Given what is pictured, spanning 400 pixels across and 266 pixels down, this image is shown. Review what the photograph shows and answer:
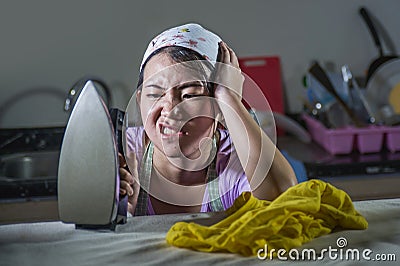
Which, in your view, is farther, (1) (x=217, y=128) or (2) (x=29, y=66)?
(2) (x=29, y=66)

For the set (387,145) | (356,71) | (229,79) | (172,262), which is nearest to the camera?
(172,262)

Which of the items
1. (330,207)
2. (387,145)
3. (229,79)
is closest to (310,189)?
(330,207)

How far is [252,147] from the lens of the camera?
0.72 m

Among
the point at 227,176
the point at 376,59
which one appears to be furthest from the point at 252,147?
the point at 376,59

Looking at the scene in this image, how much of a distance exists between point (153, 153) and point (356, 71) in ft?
3.84

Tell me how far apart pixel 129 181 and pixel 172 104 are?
98 millimetres

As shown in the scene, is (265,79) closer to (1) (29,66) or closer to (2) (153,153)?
(1) (29,66)

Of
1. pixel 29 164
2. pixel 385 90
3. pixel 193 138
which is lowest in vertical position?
pixel 29 164

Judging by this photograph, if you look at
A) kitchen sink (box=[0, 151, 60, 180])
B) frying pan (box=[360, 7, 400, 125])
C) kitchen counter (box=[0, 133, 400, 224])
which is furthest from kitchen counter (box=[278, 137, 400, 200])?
kitchen sink (box=[0, 151, 60, 180])

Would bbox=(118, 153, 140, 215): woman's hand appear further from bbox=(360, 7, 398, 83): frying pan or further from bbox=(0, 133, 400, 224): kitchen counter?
bbox=(360, 7, 398, 83): frying pan

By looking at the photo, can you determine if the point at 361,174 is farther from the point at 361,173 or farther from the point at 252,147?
the point at 252,147

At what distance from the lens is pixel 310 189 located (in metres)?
0.65

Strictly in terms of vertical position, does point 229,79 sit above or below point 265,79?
above

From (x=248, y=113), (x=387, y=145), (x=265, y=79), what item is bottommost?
(x=387, y=145)
